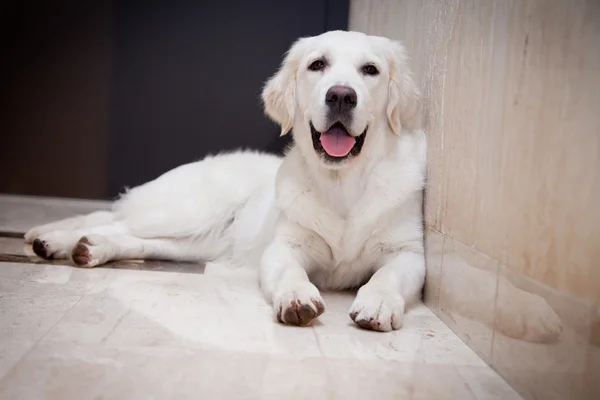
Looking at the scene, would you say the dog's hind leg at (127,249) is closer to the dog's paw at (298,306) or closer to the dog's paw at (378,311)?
the dog's paw at (298,306)

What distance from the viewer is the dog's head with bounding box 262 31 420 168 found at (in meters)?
2.22

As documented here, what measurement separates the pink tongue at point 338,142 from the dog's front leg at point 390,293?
19.3 inches

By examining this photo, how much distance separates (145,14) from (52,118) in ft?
4.07

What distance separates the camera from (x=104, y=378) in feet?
4.41

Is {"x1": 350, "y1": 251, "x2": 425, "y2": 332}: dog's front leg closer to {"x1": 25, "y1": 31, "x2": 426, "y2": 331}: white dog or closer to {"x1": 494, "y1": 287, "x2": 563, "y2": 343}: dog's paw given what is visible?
{"x1": 25, "y1": 31, "x2": 426, "y2": 331}: white dog

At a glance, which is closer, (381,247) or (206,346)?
(206,346)

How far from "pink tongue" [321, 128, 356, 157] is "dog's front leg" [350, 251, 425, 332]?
490 millimetres

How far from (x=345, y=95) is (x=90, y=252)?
139 cm

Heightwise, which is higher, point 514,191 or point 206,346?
point 514,191

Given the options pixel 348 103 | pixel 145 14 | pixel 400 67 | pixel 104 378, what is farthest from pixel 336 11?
pixel 104 378

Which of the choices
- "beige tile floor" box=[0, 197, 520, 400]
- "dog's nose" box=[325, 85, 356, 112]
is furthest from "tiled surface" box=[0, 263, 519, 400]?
"dog's nose" box=[325, 85, 356, 112]

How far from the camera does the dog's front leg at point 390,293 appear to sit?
1.86m

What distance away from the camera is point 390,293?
1978 millimetres

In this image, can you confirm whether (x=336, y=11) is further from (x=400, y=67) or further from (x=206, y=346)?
(x=206, y=346)
